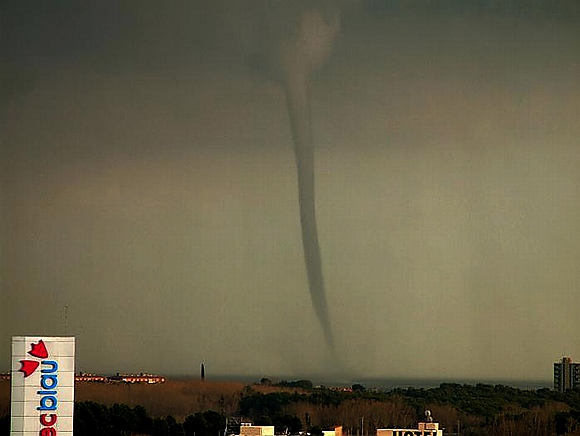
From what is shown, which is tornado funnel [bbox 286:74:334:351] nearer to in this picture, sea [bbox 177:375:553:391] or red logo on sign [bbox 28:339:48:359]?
sea [bbox 177:375:553:391]

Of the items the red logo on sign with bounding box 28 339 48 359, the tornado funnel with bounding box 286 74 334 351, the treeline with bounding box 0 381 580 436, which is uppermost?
the tornado funnel with bounding box 286 74 334 351

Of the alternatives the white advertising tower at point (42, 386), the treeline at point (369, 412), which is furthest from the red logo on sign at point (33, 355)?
the treeline at point (369, 412)

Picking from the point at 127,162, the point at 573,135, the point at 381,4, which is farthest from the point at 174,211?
the point at 573,135

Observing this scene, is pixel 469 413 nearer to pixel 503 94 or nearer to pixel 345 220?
pixel 345 220

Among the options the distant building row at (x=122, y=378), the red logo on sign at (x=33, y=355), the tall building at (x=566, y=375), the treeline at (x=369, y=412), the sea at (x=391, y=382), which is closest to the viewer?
the red logo on sign at (x=33, y=355)

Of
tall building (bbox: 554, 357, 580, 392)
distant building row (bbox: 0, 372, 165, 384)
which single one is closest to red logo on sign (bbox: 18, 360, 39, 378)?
distant building row (bbox: 0, 372, 165, 384)

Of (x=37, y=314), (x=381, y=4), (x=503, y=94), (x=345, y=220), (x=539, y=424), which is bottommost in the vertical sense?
(x=539, y=424)

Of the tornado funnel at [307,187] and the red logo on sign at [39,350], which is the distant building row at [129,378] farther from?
the red logo on sign at [39,350]
